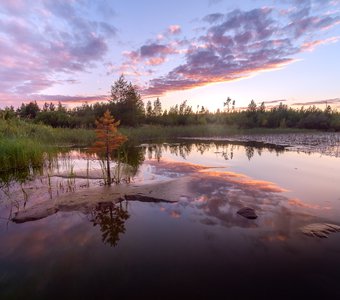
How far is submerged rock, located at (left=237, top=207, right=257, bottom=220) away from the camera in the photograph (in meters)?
5.47

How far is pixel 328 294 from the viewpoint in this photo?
3.12 meters

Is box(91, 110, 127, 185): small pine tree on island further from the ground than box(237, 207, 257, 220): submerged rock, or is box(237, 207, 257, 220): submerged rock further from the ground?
box(91, 110, 127, 185): small pine tree on island

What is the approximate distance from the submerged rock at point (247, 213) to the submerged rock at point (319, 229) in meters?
0.97

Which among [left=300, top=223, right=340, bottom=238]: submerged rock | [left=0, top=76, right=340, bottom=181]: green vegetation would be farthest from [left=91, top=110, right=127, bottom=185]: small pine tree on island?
[left=300, top=223, right=340, bottom=238]: submerged rock

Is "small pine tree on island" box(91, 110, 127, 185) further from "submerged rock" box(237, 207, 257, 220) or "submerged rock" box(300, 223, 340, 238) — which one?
"submerged rock" box(300, 223, 340, 238)

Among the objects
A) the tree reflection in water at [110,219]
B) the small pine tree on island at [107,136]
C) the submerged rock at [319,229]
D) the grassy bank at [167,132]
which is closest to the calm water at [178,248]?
the tree reflection in water at [110,219]

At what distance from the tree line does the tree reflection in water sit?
27.4 m

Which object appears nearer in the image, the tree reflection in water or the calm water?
the calm water

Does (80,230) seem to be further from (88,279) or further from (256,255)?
(256,255)

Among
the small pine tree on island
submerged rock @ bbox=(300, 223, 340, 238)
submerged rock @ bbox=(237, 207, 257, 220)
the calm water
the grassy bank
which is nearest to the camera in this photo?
the calm water

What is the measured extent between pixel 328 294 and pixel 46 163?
1193cm

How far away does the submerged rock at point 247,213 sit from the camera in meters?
5.47

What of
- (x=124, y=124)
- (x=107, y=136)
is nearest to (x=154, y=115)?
(x=124, y=124)

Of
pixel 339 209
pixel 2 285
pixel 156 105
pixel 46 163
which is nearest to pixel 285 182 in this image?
pixel 339 209
